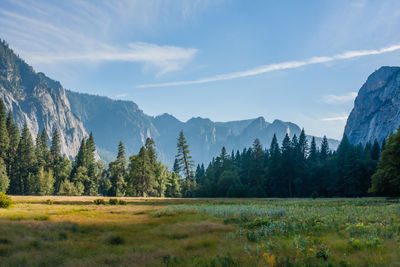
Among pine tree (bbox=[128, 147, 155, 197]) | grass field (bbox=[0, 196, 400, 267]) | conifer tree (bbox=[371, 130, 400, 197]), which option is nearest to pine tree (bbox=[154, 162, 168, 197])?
pine tree (bbox=[128, 147, 155, 197])

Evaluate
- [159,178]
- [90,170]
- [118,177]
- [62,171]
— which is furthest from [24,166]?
[159,178]

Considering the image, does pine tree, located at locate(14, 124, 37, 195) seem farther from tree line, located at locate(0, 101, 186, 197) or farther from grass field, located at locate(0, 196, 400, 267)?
grass field, located at locate(0, 196, 400, 267)

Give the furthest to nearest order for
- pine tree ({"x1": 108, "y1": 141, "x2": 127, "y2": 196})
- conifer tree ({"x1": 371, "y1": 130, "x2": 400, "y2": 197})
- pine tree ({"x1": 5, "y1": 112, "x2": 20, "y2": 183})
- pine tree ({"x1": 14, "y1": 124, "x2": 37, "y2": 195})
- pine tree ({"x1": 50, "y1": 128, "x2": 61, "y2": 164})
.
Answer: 1. pine tree ({"x1": 50, "y1": 128, "x2": 61, "y2": 164})
2. pine tree ({"x1": 108, "y1": 141, "x2": 127, "y2": 196})
3. pine tree ({"x1": 14, "y1": 124, "x2": 37, "y2": 195})
4. pine tree ({"x1": 5, "y1": 112, "x2": 20, "y2": 183})
5. conifer tree ({"x1": 371, "y1": 130, "x2": 400, "y2": 197})

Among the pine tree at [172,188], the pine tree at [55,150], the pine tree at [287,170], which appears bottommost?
the pine tree at [172,188]

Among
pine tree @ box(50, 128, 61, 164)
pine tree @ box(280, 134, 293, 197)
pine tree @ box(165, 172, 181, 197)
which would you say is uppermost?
pine tree @ box(50, 128, 61, 164)

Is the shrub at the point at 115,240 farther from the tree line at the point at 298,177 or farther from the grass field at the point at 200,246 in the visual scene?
the tree line at the point at 298,177

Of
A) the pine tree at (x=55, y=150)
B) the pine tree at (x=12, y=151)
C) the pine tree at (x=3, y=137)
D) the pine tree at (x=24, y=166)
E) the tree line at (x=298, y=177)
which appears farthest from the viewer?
the pine tree at (x=55, y=150)

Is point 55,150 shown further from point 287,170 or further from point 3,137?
point 287,170

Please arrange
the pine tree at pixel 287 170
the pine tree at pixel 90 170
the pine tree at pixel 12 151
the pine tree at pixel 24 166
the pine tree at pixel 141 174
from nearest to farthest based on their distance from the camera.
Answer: the pine tree at pixel 141 174 < the pine tree at pixel 287 170 < the pine tree at pixel 12 151 < the pine tree at pixel 24 166 < the pine tree at pixel 90 170

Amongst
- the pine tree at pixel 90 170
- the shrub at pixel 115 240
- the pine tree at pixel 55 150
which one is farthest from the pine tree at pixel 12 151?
the shrub at pixel 115 240

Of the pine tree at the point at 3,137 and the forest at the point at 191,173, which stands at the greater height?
the pine tree at the point at 3,137

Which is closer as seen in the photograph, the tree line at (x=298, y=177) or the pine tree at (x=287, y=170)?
the tree line at (x=298, y=177)

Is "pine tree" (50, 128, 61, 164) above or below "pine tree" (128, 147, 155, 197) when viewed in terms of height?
above

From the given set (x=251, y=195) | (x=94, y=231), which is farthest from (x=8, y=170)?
(x=94, y=231)
